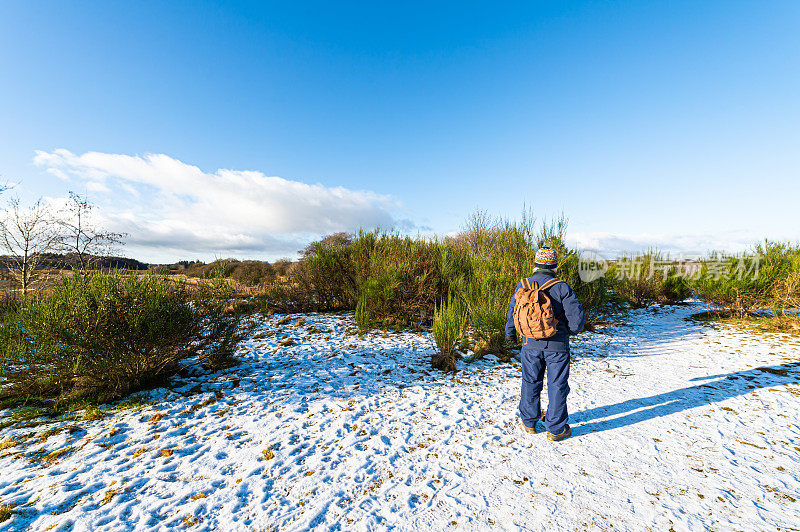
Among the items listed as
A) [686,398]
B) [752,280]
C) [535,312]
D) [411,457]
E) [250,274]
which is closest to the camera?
[411,457]

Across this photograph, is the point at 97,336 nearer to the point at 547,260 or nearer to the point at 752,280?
the point at 547,260

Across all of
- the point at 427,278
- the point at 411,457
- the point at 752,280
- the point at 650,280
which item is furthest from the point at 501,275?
the point at 650,280

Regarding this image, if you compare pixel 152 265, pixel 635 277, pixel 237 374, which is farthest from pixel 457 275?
pixel 635 277

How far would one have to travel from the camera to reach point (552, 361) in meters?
3.29

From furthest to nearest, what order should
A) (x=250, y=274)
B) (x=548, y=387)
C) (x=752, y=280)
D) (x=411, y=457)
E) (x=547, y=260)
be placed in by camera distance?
(x=250, y=274) < (x=752, y=280) < (x=547, y=260) < (x=548, y=387) < (x=411, y=457)

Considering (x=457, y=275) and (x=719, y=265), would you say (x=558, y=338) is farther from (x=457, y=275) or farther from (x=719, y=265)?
(x=719, y=265)

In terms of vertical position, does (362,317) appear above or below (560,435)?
above

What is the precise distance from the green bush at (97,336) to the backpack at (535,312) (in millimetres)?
4356

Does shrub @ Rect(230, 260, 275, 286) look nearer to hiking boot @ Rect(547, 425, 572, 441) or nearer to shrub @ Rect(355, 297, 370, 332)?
shrub @ Rect(355, 297, 370, 332)

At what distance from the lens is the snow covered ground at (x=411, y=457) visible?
2193 mm

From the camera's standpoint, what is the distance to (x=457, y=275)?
7.94 meters

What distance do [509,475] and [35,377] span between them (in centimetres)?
536

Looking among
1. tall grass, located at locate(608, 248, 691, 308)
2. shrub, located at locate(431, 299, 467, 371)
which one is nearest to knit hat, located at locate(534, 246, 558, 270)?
shrub, located at locate(431, 299, 467, 371)

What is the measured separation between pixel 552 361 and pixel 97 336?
5228 millimetres
